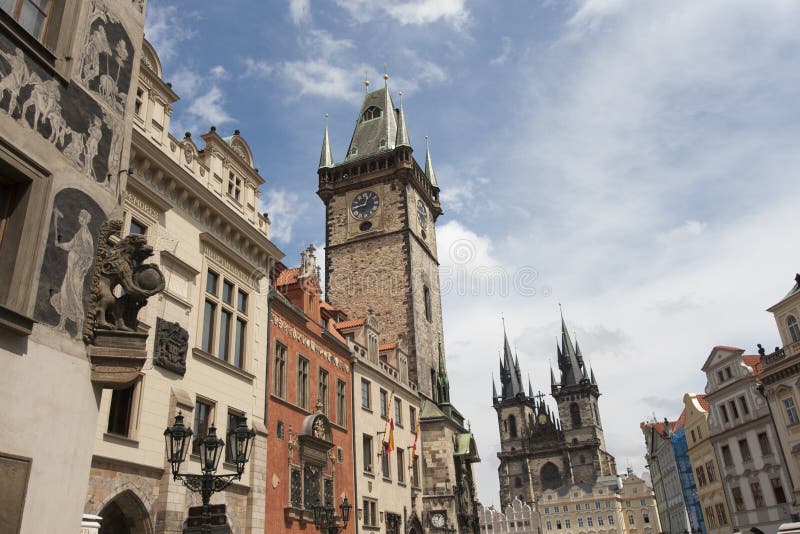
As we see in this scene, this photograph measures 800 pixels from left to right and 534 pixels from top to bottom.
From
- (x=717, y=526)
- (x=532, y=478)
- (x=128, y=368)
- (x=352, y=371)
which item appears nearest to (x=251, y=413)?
(x=352, y=371)

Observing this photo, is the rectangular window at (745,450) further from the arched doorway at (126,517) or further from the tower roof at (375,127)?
the arched doorway at (126,517)

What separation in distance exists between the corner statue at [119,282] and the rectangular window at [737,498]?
3972cm

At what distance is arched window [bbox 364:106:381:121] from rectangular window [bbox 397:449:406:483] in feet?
93.6

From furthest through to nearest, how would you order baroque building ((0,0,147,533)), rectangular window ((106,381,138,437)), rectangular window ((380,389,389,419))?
1. rectangular window ((380,389,389,419))
2. rectangular window ((106,381,138,437))
3. baroque building ((0,0,147,533))

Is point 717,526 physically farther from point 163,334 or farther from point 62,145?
point 62,145

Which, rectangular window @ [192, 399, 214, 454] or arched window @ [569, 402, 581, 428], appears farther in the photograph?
arched window @ [569, 402, 581, 428]

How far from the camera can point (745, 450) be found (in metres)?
37.7

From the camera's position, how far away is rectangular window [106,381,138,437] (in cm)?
1393

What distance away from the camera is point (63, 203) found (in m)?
8.20

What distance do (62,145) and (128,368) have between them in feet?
9.81

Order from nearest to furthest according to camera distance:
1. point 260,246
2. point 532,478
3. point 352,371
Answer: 1. point 260,246
2. point 352,371
3. point 532,478

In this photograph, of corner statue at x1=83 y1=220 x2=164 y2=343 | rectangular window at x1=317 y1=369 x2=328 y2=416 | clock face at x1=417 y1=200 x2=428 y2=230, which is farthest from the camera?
clock face at x1=417 y1=200 x2=428 y2=230

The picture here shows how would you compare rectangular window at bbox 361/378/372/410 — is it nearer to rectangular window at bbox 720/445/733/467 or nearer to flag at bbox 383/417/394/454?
flag at bbox 383/417/394/454

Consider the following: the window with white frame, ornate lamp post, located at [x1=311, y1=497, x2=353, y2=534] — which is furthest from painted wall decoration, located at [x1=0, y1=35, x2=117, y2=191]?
ornate lamp post, located at [x1=311, y1=497, x2=353, y2=534]
